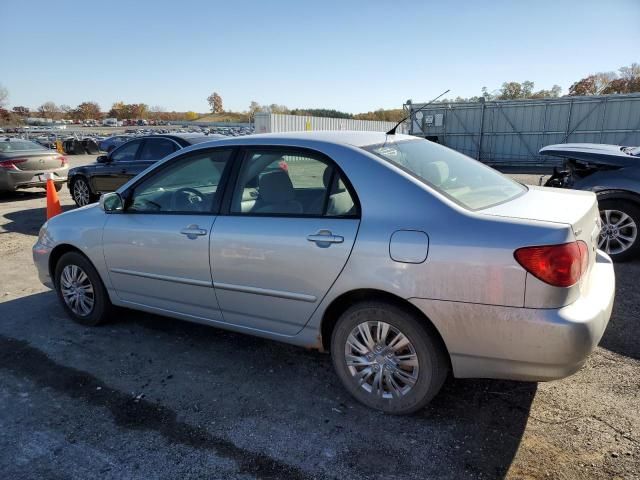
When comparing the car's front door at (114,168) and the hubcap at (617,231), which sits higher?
the car's front door at (114,168)

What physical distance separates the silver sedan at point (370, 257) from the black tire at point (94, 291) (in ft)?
0.54

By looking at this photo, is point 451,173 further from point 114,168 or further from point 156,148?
point 114,168

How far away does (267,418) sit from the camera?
2.84m

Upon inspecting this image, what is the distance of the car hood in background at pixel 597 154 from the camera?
17.9ft

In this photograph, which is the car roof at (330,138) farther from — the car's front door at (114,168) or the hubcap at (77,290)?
the car's front door at (114,168)

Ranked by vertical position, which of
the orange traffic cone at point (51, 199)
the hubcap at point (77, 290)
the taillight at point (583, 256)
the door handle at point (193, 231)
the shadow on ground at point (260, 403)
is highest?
the taillight at point (583, 256)

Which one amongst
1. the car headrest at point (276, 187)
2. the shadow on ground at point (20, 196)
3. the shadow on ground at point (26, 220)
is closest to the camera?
the car headrest at point (276, 187)

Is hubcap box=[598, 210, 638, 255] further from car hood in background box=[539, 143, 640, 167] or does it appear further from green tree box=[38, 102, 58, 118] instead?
green tree box=[38, 102, 58, 118]

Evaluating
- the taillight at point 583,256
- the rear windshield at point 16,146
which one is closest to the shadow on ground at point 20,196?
the rear windshield at point 16,146

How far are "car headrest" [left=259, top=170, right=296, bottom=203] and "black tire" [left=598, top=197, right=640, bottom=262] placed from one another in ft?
13.7

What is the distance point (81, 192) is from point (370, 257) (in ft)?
30.3

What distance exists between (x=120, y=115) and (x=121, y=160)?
446 feet

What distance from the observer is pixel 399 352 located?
270 centimetres

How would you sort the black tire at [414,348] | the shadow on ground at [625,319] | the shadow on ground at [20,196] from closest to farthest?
the black tire at [414,348], the shadow on ground at [625,319], the shadow on ground at [20,196]
